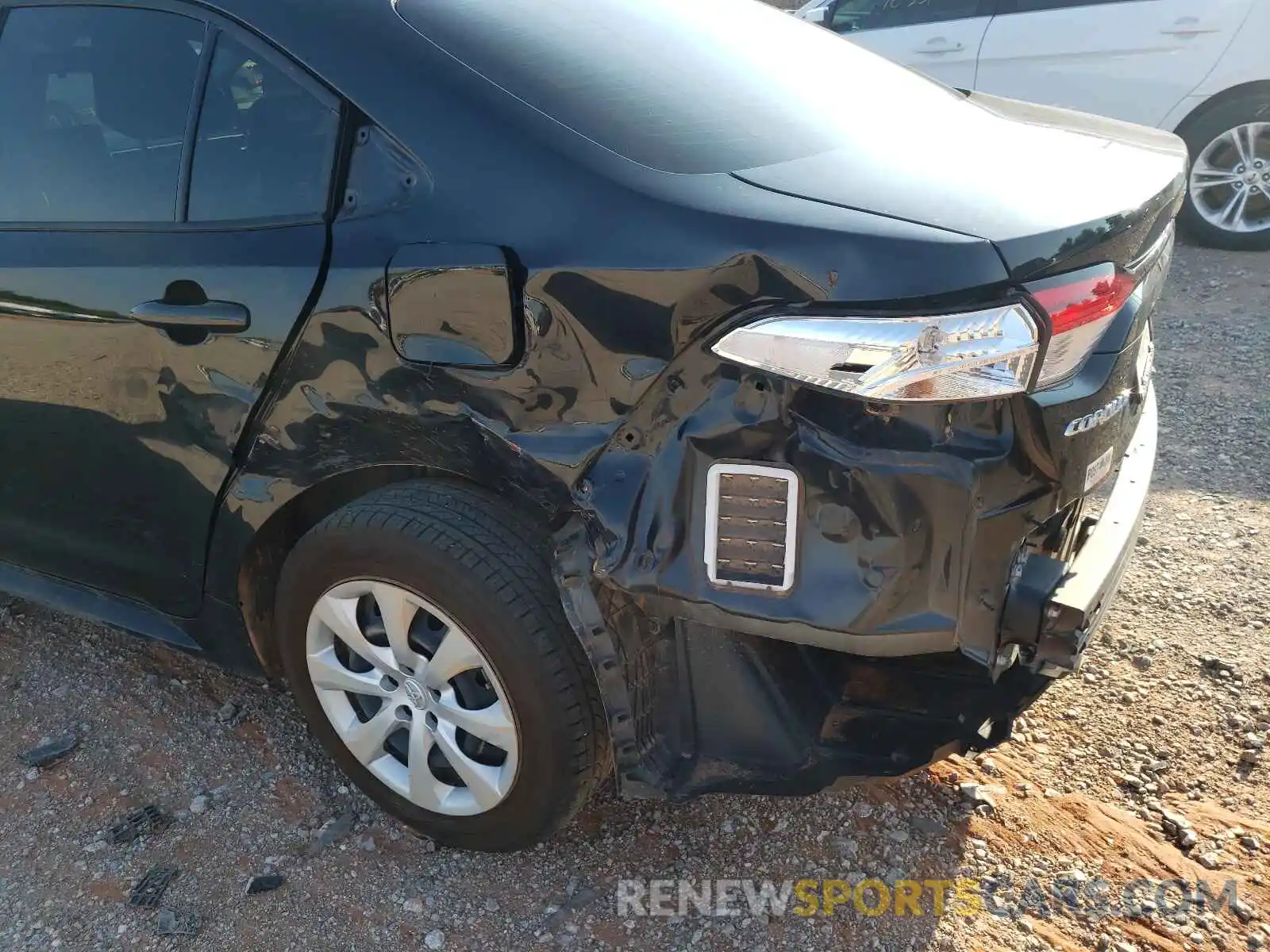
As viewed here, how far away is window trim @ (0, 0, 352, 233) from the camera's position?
2031 mm

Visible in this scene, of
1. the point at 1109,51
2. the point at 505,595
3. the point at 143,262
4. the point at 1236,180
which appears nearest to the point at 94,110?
the point at 143,262

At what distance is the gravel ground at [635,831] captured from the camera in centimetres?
215

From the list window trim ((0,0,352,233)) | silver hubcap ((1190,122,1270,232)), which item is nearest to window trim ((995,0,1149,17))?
silver hubcap ((1190,122,1270,232))

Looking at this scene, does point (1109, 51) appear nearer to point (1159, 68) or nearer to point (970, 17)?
point (1159, 68)

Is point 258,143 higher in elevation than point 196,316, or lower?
higher

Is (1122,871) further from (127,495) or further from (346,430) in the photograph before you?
(127,495)

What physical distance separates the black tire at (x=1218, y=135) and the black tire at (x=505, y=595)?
5447mm

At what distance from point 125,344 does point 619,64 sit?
121cm

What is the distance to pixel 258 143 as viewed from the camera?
2.14 m

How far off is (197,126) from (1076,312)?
1799 mm

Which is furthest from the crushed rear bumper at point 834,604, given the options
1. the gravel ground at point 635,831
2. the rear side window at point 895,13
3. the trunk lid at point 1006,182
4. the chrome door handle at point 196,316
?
the rear side window at point 895,13

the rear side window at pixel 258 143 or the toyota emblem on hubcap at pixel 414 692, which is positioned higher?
the rear side window at pixel 258 143

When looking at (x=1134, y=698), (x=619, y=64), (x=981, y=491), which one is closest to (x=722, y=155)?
(x=619, y=64)

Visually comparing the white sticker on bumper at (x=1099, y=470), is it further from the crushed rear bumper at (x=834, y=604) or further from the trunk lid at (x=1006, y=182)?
the trunk lid at (x=1006, y=182)
